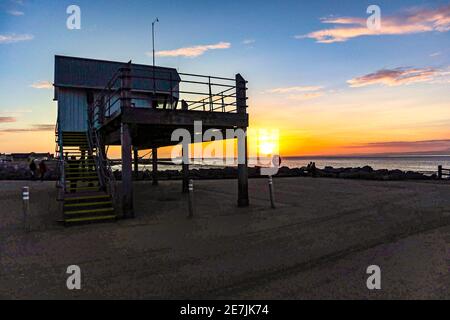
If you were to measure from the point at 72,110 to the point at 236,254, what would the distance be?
49.5 feet

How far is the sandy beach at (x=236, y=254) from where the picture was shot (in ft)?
16.8

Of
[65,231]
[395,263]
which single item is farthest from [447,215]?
[65,231]

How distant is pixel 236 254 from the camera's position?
6.92 meters

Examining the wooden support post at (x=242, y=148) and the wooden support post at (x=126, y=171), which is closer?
the wooden support post at (x=126, y=171)

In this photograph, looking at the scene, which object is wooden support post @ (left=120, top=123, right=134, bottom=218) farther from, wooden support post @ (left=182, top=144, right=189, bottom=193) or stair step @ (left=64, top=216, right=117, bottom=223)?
wooden support post @ (left=182, top=144, right=189, bottom=193)

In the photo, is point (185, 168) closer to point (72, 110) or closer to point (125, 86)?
point (72, 110)

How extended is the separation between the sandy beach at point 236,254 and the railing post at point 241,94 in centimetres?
421

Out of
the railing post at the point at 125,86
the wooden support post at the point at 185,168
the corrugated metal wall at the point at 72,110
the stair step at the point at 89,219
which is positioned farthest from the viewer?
the wooden support post at the point at 185,168

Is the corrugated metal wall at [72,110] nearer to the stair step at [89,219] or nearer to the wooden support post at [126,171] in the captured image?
the wooden support post at [126,171]

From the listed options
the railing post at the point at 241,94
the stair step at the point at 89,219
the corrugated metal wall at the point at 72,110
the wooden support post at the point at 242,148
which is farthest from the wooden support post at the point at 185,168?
the stair step at the point at 89,219

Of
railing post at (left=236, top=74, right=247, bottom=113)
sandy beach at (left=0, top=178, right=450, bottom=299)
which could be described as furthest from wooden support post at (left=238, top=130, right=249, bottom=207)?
railing post at (left=236, top=74, right=247, bottom=113)

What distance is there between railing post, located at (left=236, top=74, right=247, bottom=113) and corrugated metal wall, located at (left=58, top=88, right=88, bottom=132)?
32.7 ft

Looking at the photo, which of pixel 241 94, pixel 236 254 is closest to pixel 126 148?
pixel 241 94
